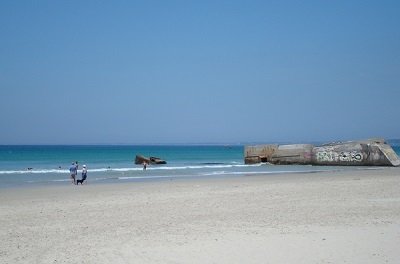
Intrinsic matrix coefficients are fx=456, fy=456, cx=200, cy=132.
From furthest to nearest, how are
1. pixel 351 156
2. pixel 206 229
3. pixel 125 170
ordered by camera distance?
pixel 125 170 → pixel 351 156 → pixel 206 229

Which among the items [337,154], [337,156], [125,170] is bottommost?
[125,170]

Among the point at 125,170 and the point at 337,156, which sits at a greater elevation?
the point at 337,156

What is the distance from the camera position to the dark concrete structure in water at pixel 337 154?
35.1 m

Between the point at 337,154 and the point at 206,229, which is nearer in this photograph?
the point at 206,229

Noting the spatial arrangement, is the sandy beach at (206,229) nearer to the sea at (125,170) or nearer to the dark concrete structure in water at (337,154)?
the sea at (125,170)

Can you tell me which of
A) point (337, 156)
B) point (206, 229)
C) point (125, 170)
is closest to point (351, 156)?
point (337, 156)

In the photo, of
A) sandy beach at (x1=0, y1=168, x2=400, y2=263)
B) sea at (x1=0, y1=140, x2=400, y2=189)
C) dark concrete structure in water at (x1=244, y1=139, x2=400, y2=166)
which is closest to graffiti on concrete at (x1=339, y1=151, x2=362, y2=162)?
dark concrete structure in water at (x1=244, y1=139, x2=400, y2=166)

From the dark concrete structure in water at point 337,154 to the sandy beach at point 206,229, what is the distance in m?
20.7

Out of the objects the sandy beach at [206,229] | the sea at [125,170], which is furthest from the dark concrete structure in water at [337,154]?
the sandy beach at [206,229]

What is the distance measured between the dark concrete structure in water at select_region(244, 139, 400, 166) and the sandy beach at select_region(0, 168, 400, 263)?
2067 cm

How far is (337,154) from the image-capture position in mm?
36469

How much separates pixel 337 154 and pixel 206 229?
29.2 m

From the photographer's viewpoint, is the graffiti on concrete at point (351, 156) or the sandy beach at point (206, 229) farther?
the graffiti on concrete at point (351, 156)

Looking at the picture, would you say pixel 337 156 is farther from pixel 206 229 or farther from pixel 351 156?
pixel 206 229
